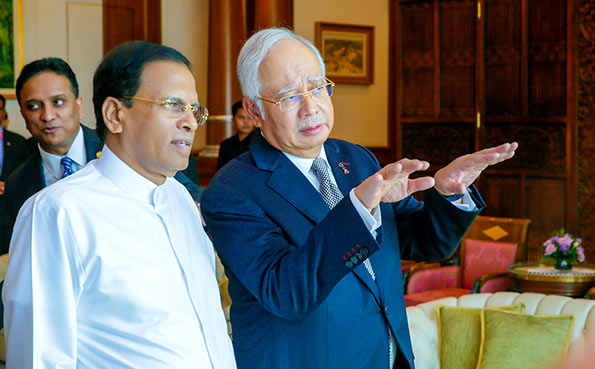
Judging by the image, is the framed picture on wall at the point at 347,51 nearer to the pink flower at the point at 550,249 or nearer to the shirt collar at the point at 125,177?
the pink flower at the point at 550,249

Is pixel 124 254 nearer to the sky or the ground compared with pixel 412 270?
nearer to the sky

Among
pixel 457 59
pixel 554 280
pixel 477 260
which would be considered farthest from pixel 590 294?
pixel 457 59

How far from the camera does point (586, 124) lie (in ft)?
23.0

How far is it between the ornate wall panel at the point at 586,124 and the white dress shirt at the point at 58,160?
17.6 feet

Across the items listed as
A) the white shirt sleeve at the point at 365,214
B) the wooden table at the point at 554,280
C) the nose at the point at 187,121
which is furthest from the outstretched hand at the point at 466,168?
the wooden table at the point at 554,280

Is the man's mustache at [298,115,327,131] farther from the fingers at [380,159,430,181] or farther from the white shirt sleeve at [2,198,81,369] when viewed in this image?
the white shirt sleeve at [2,198,81,369]

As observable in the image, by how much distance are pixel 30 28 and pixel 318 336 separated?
760 centimetres

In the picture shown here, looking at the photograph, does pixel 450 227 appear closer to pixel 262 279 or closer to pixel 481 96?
pixel 262 279

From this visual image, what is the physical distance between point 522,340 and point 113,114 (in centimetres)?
262

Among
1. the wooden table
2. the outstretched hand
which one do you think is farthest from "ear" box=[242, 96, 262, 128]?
the wooden table

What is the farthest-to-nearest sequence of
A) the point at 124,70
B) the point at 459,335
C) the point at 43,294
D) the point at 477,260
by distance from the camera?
the point at 477,260 < the point at 459,335 < the point at 124,70 < the point at 43,294

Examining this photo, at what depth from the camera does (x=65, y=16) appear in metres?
8.71

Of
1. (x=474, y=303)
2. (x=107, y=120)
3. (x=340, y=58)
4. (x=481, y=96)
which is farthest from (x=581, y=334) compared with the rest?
(x=340, y=58)

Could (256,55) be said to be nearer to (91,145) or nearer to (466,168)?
(466,168)
